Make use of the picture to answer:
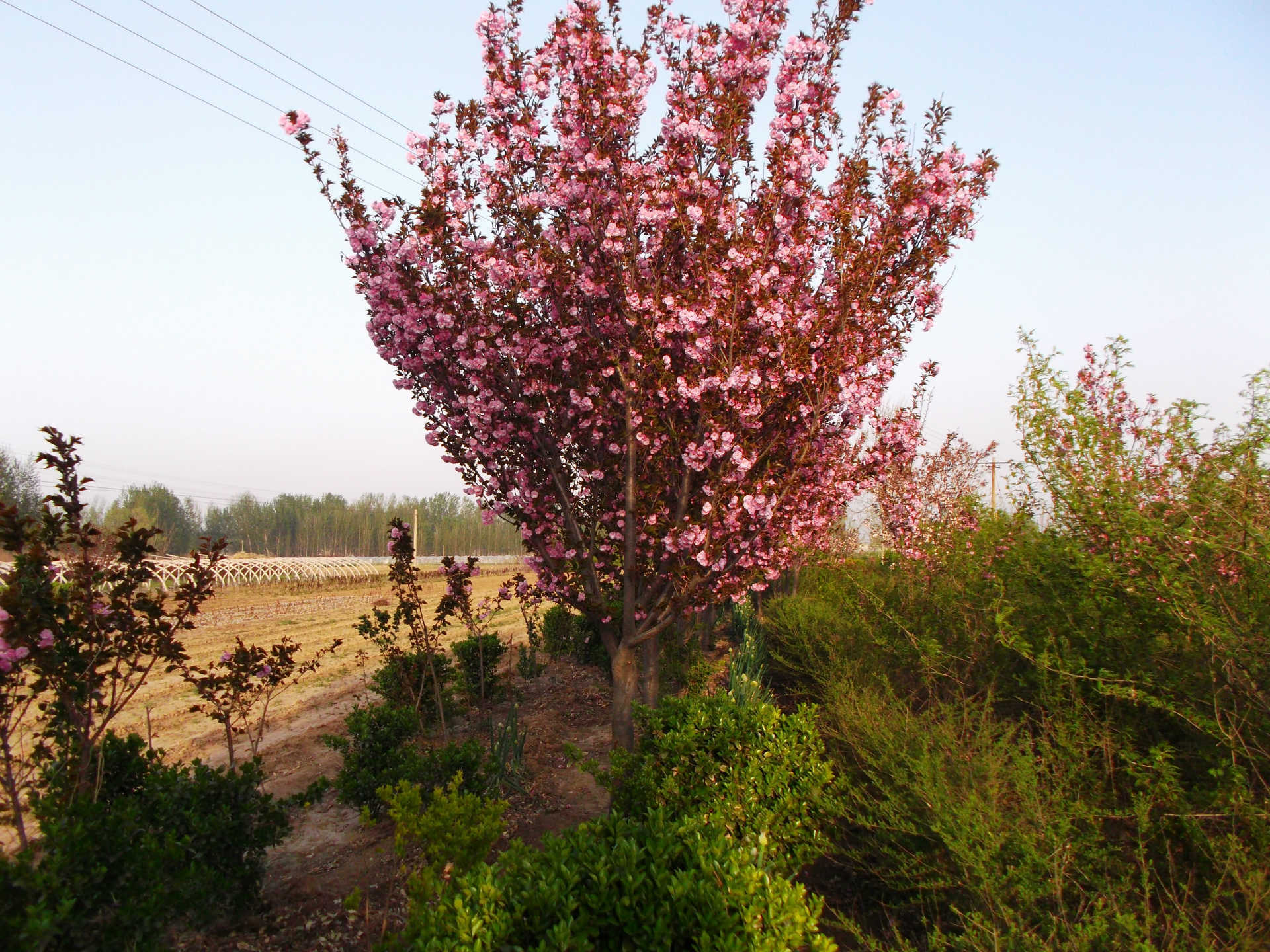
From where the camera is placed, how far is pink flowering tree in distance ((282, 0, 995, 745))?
475 centimetres

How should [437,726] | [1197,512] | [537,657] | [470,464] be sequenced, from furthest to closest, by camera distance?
1. [537,657]
2. [437,726]
3. [470,464]
4. [1197,512]

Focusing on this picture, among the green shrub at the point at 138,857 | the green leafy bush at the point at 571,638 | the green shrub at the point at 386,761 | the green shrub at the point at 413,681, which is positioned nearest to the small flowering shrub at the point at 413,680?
the green shrub at the point at 413,681

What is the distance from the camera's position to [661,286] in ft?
16.2

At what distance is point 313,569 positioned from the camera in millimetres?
35812

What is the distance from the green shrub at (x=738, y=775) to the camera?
11.7 feet

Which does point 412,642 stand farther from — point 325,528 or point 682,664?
point 325,528

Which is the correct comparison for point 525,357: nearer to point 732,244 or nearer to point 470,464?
point 470,464

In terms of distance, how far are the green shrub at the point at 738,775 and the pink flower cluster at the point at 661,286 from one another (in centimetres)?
119

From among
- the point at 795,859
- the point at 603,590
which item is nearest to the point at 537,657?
the point at 603,590

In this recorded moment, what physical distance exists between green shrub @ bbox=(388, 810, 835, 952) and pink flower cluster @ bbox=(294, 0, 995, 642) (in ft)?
8.11

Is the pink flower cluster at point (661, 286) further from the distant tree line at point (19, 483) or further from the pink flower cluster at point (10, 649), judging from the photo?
the distant tree line at point (19, 483)

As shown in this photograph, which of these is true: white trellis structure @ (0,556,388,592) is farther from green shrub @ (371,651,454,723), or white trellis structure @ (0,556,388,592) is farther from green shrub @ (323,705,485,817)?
green shrub @ (323,705,485,817)

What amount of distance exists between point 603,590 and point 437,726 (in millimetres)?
2368

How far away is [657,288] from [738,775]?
2967mm
